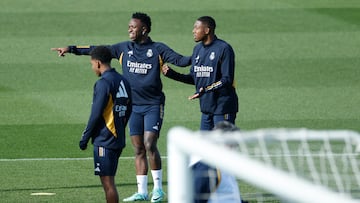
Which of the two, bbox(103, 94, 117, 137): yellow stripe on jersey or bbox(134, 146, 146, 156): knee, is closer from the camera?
bbox(103, 94, 117, 137): yellow stripe on jersey

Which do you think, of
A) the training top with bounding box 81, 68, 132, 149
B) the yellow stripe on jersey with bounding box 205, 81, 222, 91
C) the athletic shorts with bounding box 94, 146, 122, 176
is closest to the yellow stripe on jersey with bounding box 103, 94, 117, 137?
the training top with bounding box 81, 68, 132, 149

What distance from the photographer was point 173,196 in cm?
515

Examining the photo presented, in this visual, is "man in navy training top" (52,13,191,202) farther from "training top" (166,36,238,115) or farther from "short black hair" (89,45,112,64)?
"short black hair" (89,45,112,64)

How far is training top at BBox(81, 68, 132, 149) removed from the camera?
9.84 meters

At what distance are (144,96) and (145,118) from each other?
0.89 feet

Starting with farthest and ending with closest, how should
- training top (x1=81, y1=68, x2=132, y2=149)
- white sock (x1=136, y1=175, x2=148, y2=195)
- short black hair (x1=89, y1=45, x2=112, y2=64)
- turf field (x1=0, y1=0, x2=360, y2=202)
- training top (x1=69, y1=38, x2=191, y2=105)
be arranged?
turf field (x1=0, y1=0, x2=360, y2=202), training top (x1=69, y1=38, x2=191, y2=105), white sock (x1=136, y1=175, x2=148, y2=195), short black hair (x1=89, y1=45, x2=112, y2=64), training top (x1=81, y1=68, x2=132, y2=149)

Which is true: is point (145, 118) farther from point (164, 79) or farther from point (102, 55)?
point (164, 79)

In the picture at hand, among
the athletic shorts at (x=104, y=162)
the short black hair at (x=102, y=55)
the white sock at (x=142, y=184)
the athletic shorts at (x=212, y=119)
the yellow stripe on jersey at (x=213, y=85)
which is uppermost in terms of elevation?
the short black hair at (x=102, y=55)

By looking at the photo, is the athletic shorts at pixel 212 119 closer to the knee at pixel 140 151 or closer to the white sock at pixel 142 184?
the knee at pixel 140 151

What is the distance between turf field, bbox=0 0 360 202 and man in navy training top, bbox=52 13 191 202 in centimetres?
54

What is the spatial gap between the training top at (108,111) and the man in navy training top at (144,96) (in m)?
1.57

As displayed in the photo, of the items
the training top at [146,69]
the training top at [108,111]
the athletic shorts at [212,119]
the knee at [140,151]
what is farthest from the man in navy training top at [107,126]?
the athletic shorts at [212,119]

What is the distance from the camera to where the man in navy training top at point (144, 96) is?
458 inches

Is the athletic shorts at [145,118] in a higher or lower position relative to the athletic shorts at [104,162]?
higher
